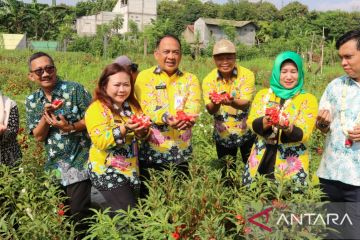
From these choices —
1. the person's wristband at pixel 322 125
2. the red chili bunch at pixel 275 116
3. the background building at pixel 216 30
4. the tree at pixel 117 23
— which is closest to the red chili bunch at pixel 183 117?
the red chili bunch at pixel 275 116

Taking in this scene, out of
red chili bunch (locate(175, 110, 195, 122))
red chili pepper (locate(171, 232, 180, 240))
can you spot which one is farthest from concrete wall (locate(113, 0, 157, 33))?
red chili pepper (locate(171, 232, 180, 240))

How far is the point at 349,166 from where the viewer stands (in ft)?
9.25

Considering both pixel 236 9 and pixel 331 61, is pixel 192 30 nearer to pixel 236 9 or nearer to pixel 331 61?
pixel 236 9

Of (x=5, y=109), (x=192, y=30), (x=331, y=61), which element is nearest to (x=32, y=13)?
(x=192, y=30)

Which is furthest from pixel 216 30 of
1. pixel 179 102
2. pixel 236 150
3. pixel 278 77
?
pixel 278 77

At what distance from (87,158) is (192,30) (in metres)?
47.3

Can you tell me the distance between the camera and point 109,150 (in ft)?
9.45

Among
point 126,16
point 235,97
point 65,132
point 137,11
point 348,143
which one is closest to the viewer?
point 348,143

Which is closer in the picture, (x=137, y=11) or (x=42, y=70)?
(x=42, y=70)

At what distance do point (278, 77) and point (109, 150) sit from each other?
1422 millimetres

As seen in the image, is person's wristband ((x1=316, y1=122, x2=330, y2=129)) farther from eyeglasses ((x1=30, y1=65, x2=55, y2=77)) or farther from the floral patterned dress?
eyeglasses ((x1=30, y1=65, x2=55, y2=77))

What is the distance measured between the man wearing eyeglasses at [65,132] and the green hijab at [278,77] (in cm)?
160

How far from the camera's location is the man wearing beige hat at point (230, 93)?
3688 millimetres

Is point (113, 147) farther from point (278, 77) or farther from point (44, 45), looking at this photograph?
point (44, 45)
